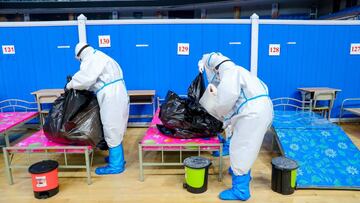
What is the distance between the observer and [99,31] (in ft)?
12.8

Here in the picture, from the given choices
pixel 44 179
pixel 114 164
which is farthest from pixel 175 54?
pixel 44 179

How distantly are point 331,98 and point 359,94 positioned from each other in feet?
2.88

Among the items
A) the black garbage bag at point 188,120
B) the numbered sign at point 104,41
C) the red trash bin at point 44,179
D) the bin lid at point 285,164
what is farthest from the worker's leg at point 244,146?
the numbered sign at point 104,41

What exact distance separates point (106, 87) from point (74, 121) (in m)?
0.45

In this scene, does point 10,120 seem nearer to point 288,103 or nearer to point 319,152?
point 319,152

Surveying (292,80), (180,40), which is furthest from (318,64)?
(180,40)

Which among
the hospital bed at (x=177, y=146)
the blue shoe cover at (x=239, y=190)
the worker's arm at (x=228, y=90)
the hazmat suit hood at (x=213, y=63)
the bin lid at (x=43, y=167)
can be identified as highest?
the hazmat suit hood at (x=213, y=63)

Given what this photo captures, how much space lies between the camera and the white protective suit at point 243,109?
1992 millimetres

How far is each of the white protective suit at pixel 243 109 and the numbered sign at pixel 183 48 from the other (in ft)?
6.34

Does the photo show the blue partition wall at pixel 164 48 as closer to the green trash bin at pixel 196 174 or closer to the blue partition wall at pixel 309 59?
the blue partition wall at pixel 309 59

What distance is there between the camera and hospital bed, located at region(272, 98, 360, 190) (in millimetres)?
2273

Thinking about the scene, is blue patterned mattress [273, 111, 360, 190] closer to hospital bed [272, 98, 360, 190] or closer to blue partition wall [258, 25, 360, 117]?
hospital bed [272, 98, 360, 190]

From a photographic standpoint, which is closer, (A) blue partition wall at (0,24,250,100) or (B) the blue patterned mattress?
(B) the blue patterned mattress

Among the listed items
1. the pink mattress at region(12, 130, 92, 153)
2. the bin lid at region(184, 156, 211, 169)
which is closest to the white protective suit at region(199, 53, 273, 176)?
Answer: the bin lid at region(184, 156, 211, 169)
